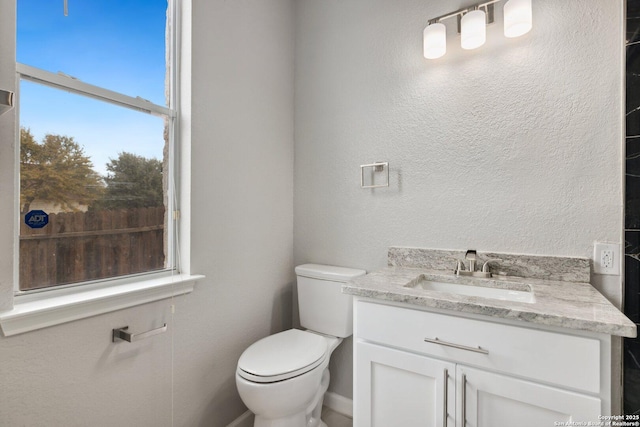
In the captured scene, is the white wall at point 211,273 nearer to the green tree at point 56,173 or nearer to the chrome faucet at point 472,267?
the green tree at point 56,173

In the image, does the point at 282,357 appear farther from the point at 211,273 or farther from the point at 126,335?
the point at 126,335

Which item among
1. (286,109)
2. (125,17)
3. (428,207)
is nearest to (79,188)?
A: (125,17)

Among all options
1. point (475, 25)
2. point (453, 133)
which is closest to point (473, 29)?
point (475, 25)

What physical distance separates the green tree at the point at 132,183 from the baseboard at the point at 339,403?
1527 mm

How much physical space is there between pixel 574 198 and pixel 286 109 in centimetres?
165

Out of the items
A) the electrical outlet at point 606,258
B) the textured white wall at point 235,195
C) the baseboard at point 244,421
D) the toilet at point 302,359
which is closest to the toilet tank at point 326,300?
the toilet at point 302,359

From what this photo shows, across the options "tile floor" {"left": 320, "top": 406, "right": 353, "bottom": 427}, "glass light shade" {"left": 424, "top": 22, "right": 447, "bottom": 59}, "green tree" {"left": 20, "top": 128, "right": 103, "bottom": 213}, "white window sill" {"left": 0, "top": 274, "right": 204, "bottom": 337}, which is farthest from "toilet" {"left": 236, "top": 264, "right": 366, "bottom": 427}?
"glass light shade" {"left": 424, "top": 22, "right": 447, "bottom": 59}

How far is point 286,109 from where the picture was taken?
6.88ft

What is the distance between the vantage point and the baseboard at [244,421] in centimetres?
171

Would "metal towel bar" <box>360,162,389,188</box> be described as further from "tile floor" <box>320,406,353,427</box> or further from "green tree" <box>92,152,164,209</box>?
"tile floor" <box>320,406,353,427</box>

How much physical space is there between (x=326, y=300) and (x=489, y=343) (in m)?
0.93

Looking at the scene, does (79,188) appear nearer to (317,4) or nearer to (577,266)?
(317,4)

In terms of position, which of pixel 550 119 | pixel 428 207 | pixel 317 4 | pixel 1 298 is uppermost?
pixel 317 4

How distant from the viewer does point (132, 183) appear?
1.37 metres
